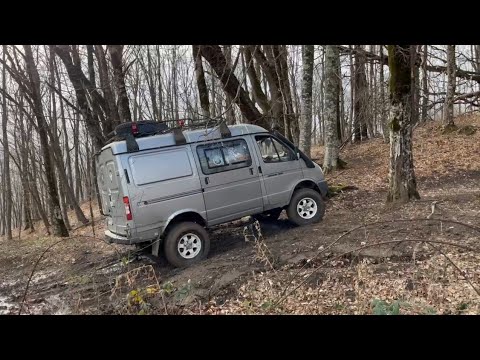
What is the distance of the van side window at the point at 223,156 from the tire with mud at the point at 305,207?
139 centimetres

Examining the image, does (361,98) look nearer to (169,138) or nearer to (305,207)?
(305,207)

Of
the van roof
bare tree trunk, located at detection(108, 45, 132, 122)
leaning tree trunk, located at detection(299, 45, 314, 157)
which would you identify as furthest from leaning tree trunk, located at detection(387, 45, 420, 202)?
bare tree trunk, located at detection(108, 45, 132, 122)

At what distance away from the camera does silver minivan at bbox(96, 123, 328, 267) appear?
756cm

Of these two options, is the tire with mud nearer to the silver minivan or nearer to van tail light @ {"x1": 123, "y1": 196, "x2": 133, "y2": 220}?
the silver minivan

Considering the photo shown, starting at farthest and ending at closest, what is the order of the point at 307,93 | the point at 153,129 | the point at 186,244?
the point at 307,93 < the point at 153,129 < the point at 186,244

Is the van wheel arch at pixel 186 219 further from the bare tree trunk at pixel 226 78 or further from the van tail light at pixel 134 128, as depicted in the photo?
the bare tree trunk at pixel 226 78

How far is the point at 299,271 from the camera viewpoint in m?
4.68

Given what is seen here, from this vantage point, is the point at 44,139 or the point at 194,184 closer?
the point at 194,184

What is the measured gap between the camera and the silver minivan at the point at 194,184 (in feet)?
24.8

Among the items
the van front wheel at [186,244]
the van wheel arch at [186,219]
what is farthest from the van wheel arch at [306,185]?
the van front wheel at [186,244]

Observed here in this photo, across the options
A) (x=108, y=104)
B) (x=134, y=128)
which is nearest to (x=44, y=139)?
(x=108, y=104)

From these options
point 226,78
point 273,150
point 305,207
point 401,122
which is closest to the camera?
point 401,122

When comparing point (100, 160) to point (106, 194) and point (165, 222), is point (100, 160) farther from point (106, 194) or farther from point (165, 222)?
point (165, 222)

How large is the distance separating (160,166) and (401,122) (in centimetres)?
513
